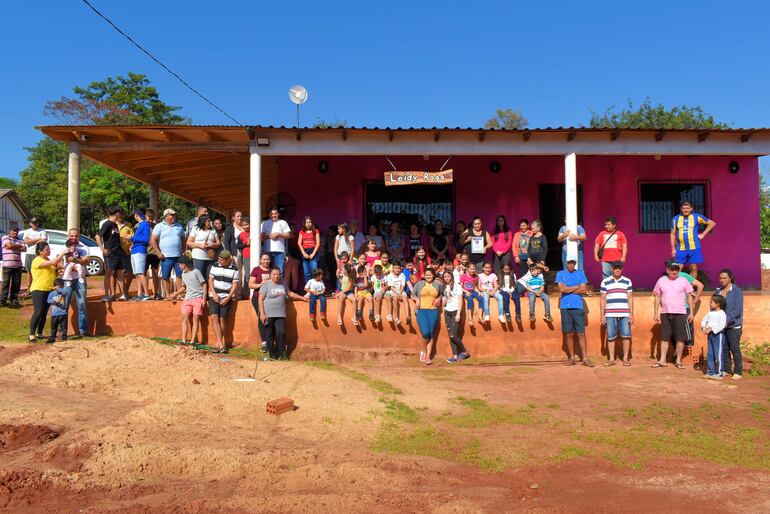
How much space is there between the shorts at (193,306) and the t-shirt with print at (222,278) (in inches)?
13.2

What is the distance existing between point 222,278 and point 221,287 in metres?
0.15

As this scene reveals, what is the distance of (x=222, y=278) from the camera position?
9.44 meters

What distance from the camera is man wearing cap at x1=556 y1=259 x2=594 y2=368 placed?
9.11m

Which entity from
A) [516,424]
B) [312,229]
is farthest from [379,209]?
[516,424]

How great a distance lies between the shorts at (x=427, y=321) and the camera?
937 centimetres

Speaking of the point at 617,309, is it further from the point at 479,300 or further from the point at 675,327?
the point at 479,300

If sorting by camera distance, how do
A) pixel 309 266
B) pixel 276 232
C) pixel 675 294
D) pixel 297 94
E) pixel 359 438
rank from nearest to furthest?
1. pixel 359 438
2. pixel 675 294
3. pixel 276 232
4. pixel 309 266
5. pixel 297 94

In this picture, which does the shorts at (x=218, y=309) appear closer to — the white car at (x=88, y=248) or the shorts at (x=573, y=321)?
the shorts at (x=573, y=321)

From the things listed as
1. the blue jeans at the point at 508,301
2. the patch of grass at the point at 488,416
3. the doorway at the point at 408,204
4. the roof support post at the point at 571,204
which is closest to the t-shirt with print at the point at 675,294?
the roof support post at the point at 571,204

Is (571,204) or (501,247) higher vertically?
(571,204)

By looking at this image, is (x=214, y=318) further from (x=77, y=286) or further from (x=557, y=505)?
(x=557, y=505)

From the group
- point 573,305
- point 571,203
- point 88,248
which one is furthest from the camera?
point 88,248

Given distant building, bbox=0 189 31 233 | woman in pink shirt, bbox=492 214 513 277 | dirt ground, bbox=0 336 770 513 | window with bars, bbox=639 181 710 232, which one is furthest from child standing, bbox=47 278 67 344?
distant building, bbox=0 189 31 233

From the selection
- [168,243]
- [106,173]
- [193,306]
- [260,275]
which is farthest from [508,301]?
[106,173]
